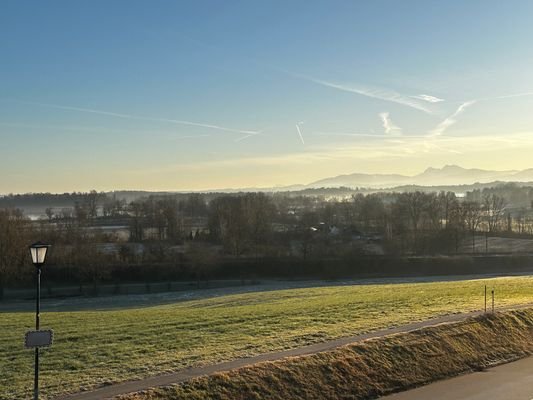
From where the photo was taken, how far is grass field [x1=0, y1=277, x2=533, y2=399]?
1494cm

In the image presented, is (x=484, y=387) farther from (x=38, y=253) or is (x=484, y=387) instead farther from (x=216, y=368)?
(x=38, y=253)

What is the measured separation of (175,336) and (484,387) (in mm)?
10328

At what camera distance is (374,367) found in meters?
16.5

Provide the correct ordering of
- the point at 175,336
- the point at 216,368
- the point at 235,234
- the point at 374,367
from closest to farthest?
the point at 216,368
the point at 374,367
the point at 175,336
the point at 235,234

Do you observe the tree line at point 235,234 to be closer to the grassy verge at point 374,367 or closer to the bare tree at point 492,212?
the bare tree at point 492,212

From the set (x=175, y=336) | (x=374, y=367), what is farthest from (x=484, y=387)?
(x=175, y=336)

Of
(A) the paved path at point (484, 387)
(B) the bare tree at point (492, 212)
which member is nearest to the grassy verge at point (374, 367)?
(A) the paved path at point (484, 387)

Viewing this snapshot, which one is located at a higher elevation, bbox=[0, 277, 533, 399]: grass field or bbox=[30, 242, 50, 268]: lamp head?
bbox=[30, 242, 50, 268]: lamp head

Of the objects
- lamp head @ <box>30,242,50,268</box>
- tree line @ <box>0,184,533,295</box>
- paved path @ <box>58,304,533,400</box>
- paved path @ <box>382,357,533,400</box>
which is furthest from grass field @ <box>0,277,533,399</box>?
tree line @ <box>0,184,533,295</box>

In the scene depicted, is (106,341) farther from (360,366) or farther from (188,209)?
(188,209)

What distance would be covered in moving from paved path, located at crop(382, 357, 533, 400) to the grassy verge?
1.44 ft

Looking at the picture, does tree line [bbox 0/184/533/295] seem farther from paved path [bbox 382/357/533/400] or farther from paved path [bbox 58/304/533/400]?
paved path [bbox 382/357/533/400]

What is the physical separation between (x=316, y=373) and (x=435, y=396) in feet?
10.5

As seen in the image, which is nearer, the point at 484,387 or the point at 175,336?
the point at 484,387
